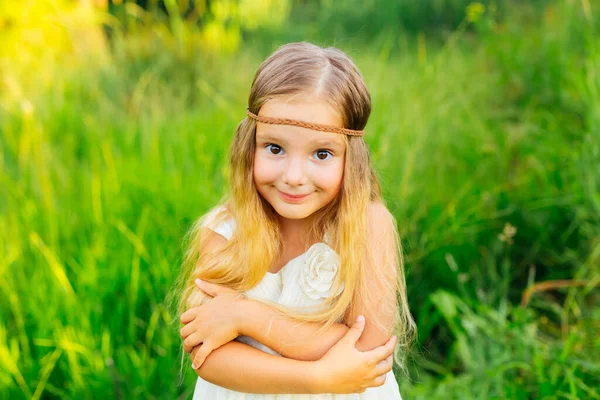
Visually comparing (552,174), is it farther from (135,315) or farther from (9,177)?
(9,177)

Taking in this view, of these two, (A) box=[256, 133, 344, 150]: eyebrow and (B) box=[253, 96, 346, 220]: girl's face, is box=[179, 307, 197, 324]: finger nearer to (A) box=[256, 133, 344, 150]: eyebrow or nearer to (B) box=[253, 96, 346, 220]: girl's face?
(B) box=[253, 96, 346, 220]: girl's face

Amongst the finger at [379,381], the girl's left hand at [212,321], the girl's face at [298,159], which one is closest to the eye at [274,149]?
the girl's face at [298,159]

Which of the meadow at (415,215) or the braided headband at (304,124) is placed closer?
the braided headband at (304,124)

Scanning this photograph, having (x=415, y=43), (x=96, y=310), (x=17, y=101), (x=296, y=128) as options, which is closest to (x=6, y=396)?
(x=96, y=310)

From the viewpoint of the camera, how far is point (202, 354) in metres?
1.63

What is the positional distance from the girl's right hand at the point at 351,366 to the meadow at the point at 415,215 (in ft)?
2.81

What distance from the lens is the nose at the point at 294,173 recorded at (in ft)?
5.07

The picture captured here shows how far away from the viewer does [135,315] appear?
2809 millimetres

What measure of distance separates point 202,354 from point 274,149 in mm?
511

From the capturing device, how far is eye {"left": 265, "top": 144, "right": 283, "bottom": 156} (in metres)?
1.60

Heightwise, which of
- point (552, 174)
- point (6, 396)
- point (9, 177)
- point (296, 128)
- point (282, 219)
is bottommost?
point (6, 396)

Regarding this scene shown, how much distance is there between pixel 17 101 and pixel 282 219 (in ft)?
11.1

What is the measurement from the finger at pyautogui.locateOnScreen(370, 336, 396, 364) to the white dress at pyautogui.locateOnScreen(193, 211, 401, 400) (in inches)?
6.0

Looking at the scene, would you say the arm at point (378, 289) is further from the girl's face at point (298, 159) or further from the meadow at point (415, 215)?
the meadow at point (415, 215)
